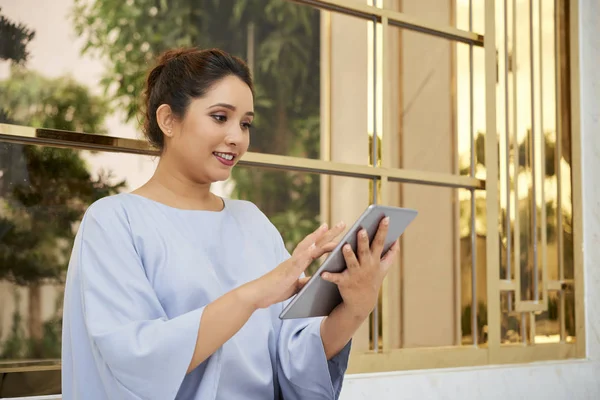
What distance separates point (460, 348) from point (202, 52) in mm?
1249

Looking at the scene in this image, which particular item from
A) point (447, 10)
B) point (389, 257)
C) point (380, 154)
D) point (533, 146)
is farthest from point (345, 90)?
point (389, 257)

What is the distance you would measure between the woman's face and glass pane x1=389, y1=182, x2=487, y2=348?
1.50m

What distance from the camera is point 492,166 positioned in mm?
2312

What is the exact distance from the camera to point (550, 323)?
244 centimetres

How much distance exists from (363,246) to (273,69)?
7.51 ft

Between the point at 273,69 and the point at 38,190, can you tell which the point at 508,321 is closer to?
the point at 38,190

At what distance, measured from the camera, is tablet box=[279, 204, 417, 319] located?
1.13 meters

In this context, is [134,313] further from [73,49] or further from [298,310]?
[73,49]

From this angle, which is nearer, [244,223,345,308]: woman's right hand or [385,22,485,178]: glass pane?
[244,223,345,308]: woman's right hand

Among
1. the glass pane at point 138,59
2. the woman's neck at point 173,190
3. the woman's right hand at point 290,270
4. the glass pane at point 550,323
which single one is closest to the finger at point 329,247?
Result: the woman's right hand at point 290,270

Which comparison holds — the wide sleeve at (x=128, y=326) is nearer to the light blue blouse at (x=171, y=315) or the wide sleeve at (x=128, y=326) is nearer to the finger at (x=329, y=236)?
the light blue blouse at (x=171, y=315)

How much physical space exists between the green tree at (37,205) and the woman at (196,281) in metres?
0.79

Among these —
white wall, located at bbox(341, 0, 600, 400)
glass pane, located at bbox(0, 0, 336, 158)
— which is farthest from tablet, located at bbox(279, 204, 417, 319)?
glass pane, located at bbox(0, 0, 336, 158)

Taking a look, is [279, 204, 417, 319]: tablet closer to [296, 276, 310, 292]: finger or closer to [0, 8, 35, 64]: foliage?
[296, 276, 310, 292]: finger
